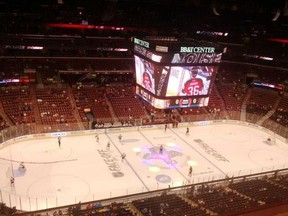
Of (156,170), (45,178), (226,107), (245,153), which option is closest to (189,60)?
(156,170)

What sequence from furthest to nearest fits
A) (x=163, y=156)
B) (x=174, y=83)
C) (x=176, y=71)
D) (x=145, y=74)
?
(x=163, y=156) → (x=145, y=74) → (x=174, y=83) → (x=176, y=71)

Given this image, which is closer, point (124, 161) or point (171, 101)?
point (171, 101)

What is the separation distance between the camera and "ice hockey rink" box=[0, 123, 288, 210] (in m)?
20.0

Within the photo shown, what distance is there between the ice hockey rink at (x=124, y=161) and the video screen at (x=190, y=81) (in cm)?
541

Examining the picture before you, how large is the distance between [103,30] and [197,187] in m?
25.5

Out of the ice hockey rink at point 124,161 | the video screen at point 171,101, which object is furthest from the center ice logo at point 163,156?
the video screen at point 171,101

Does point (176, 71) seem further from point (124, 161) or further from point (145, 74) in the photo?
point (124, 161)

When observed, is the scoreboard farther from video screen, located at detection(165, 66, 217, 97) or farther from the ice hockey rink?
the ice hockey rink

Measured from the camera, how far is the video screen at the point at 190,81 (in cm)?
2281

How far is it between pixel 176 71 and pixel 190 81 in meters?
1.47

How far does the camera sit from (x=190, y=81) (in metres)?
23.5

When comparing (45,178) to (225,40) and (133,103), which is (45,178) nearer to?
(133,103)

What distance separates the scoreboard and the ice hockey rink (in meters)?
4.61

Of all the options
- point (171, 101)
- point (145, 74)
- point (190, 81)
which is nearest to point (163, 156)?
point (171, 101)
